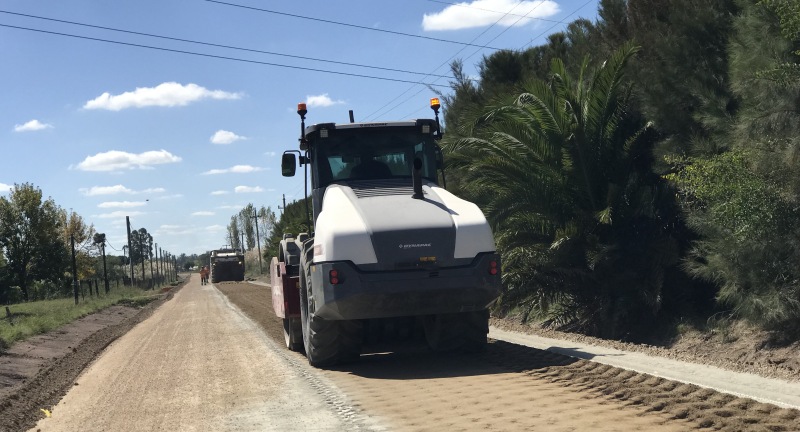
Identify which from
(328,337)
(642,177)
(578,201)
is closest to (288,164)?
(328,337)

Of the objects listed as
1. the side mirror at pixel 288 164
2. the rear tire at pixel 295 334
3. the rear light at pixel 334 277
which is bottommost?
the rear tire at pixel 295 334

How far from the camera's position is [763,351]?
1234 cm

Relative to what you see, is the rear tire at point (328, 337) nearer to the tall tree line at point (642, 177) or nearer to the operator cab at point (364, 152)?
the operator cab at point (364, 152)

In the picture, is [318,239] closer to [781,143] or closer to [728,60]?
[781,143]

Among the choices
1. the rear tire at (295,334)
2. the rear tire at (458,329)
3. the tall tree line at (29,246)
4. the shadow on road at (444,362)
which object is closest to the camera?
the shadow on road at (444,362)

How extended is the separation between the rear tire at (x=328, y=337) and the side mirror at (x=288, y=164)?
1482mm

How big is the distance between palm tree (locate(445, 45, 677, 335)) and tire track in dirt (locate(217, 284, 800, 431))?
5488 millimetres

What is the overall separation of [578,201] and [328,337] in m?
7.97

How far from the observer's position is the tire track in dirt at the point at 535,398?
6828mm

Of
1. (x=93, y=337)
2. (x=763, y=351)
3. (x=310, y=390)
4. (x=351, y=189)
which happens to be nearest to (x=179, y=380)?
(x=310, y=390)

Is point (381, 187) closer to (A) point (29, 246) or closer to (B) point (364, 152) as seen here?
(B) point (364, 152)

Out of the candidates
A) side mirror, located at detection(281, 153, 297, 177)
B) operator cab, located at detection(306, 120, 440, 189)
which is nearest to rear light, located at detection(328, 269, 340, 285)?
operator cab, located at detection(306, 120, 440, 189)

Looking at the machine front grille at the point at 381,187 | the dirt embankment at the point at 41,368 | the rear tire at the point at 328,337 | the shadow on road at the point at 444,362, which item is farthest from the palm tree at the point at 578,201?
the dirt embankment at the point at 41,368

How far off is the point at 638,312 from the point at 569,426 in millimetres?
10163
